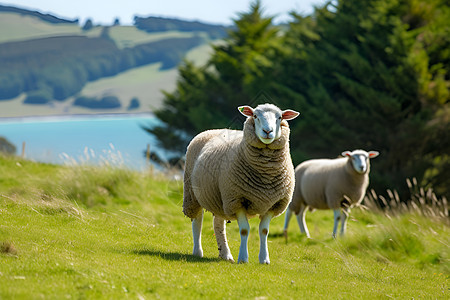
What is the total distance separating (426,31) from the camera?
27.2 meters

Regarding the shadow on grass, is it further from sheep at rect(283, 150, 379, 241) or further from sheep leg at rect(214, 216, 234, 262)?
sheep at rect(283, 150, 379, 241)

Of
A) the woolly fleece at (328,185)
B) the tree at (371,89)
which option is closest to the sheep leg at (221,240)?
the woolly fleece at (328,185)

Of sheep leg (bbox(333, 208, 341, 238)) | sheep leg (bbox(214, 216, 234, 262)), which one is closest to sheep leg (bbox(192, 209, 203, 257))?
sheep leg (bbox(214, 216, 234, 262))

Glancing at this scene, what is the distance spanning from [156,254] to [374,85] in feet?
69.6

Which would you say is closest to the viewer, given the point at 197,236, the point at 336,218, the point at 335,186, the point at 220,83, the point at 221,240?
the point at 221,240

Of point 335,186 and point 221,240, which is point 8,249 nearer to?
point 221,240

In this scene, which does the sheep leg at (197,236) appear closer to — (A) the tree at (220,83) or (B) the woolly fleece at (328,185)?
(B) the woolly fleece at (328,185)

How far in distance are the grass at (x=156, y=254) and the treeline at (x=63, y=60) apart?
57.8 meters

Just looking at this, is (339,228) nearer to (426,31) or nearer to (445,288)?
(445,288)

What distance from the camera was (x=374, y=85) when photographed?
2766cm

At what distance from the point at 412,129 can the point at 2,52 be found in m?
69.2

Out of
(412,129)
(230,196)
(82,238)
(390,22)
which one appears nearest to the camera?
(230,196)

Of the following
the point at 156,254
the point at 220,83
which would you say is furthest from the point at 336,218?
the point at 220,83

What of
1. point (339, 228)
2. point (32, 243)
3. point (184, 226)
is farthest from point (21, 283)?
point (339, 228)
